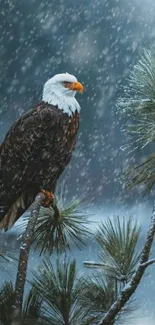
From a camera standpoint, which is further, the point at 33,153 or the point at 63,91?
the point at 63,91

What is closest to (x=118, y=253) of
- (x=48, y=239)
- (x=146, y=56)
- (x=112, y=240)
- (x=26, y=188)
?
(x=112, y=240)

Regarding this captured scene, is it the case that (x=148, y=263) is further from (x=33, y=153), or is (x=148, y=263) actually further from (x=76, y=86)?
(x=76, y=86)

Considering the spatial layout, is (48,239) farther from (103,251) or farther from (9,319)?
(9,319)

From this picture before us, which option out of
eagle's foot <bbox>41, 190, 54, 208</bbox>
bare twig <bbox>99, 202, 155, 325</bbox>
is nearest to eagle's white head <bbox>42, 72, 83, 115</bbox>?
eagle's foot <bbox>41, 190, 54, 208</bbox>

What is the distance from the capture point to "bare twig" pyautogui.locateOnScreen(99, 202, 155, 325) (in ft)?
6.28

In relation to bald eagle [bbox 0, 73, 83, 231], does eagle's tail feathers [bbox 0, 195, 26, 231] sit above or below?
below

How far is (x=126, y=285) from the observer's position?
1969 millimetres

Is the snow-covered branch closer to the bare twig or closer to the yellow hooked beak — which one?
the bare twig

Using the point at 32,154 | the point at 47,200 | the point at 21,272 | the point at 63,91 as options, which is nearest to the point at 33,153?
the point at 32,154

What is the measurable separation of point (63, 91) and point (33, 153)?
33 cm

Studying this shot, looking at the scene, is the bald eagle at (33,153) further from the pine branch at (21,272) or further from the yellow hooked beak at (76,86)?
the pine branch at (21,272)

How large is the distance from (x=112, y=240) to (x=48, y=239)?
1.16ft

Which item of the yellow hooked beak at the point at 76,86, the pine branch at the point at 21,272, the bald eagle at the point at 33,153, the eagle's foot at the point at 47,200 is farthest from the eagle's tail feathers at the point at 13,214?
the yellow hooked beak at the point at 76,86

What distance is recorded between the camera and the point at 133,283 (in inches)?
77.0
